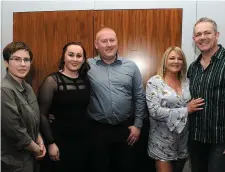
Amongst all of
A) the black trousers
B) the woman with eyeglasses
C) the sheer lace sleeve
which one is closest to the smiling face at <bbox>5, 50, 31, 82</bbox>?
the woman with eyeglasses

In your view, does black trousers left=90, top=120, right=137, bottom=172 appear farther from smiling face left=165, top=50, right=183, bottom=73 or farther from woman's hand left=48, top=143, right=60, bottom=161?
smiling face left=165, top=50, right=183, bottom=73

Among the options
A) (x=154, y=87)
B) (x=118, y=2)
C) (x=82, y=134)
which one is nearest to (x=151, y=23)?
(x=118, y=2)

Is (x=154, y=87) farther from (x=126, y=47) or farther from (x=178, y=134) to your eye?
(x=126, y=47)

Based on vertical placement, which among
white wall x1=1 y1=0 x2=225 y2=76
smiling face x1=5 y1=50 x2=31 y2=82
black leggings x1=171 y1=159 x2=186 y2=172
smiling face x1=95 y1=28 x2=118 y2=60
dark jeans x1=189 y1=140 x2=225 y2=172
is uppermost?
white wall x1=1 y1=0 x2=225 y2=76

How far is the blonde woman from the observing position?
1863mm

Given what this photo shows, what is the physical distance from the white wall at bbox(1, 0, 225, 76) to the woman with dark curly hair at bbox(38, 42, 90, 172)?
2.40ft

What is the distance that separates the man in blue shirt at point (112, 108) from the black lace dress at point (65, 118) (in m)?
0.12

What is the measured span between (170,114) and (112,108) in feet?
1.54

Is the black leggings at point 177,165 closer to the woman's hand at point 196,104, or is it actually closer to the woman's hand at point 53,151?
the woman's hand at point 196,104

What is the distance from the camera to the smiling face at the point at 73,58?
1906 millimetres

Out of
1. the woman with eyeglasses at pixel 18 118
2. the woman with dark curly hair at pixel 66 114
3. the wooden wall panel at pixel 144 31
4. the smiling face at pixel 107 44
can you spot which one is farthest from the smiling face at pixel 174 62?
the woman with eyeglasses at pixel 18 118

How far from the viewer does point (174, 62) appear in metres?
2.00

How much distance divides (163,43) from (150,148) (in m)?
1.01

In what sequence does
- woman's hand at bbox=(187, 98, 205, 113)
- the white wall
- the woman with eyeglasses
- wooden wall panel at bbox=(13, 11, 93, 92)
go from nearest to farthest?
the woman with eyeglasses, woman's hand at bbox=(187, 98, 205, 113), the white wall, wooden wall panel at bbox=(13, 11, 93, 92)
